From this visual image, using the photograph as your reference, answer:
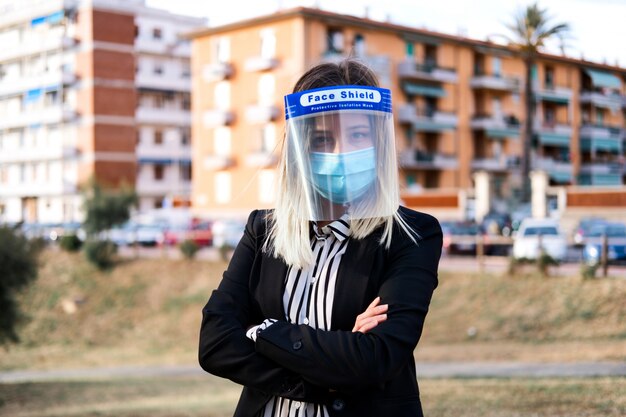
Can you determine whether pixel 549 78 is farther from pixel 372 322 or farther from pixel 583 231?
pixel 372 322

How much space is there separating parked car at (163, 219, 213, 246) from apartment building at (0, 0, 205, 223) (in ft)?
14.0

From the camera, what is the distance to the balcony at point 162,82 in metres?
53.8

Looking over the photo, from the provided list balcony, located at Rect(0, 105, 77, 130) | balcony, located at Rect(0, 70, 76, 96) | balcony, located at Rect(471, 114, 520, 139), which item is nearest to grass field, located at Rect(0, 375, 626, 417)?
balcony, located at Rect(0, 70, 76, 96)

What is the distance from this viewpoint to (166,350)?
1042 inches

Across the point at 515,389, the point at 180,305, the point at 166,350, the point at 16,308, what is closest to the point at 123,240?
the point at 180,305

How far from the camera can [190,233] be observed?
39.9 m

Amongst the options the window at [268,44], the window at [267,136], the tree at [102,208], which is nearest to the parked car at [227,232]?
the tree at [102,208]

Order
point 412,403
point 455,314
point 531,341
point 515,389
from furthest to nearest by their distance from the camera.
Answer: point 455,314 < point 531,341 < point 515,389 < point 412,403

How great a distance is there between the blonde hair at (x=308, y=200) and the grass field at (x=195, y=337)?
17.3 ft

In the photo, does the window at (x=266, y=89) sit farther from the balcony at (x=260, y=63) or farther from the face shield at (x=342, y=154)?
the face shield at (x=342, y=154)

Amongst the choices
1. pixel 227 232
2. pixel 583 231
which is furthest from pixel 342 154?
pixel 227 232

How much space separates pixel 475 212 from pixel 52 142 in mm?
20359

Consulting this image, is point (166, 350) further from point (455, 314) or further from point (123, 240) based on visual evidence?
point (123, 240)

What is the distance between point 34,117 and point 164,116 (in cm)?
3925
